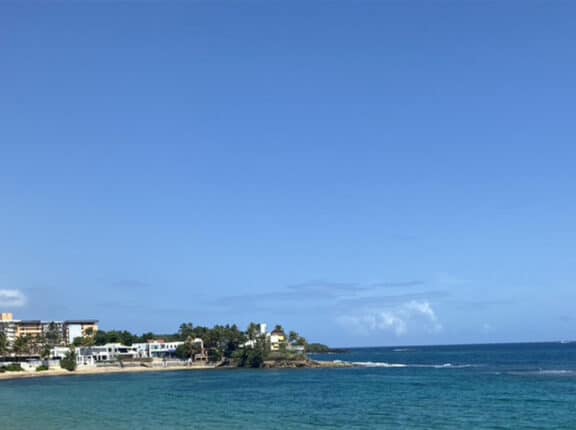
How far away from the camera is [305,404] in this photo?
5791 cm

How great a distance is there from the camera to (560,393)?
203 feet

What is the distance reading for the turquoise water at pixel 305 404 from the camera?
45.7 metres

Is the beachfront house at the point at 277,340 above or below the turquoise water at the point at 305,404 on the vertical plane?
above

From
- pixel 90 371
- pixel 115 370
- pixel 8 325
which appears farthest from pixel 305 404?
pixel 8 325

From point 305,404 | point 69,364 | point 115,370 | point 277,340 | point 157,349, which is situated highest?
point 277,340

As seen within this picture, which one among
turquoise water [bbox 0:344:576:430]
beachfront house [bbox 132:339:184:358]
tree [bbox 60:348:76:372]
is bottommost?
turquoise water [bbox 0:344:576:430]

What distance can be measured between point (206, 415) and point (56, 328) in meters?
146

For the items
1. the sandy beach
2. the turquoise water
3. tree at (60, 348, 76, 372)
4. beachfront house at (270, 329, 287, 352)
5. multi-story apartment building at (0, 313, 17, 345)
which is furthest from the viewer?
multi-story apartment building at (0, 313, 17, 345)

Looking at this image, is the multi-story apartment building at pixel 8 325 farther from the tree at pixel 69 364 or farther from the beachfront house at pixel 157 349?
the tree at pixel 69 364

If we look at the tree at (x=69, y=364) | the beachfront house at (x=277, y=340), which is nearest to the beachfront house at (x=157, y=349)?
the beachfront house at (x=277, y=340)

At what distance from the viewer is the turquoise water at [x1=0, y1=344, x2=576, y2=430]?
45.7m

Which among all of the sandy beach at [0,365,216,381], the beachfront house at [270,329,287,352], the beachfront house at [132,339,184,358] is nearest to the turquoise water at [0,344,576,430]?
the sandy beach at [0,365,216,381]

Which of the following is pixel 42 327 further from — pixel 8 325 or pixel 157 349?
pixel 157 349

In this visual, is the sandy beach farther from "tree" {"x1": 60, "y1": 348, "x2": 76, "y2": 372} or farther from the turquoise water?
the turquoise water
